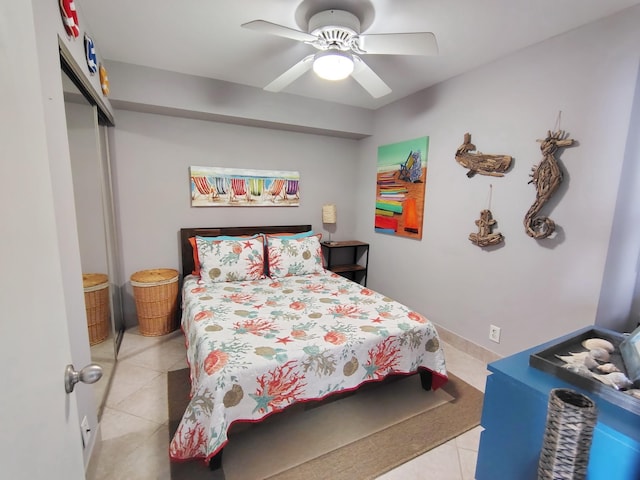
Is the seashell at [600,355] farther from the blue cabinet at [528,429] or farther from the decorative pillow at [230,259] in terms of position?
the decorative pillow at [230,259]

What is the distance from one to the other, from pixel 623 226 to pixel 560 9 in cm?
128

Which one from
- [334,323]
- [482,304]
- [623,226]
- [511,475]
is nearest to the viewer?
[511,475]

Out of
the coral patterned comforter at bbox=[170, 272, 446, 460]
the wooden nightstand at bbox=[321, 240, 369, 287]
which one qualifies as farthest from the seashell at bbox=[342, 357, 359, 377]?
the wooden nightstand at bbox=[321, 240, 369, 287]

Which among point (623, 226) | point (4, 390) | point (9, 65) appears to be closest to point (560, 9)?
point (623, 226)

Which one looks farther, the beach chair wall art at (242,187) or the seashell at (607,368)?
the beach chair wall art at (242,187)

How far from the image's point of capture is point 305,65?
191 centimetres

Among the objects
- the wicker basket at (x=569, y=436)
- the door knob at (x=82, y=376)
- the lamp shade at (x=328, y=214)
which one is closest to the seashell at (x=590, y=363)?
the wicker basket at (x=569, y=436)

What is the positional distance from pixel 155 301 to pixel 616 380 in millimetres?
3033

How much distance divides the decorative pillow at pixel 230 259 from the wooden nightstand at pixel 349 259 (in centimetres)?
101

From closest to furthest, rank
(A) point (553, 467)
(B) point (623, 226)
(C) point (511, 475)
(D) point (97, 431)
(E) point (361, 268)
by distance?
(A) point (553, 467) < (C) point (511, 475) < (D) point (97, 431) < (B) point (623, 226) < (E) point (361, 268)

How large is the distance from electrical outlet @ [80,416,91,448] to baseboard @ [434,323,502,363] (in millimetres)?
2671

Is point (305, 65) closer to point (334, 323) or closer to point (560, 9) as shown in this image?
point (560, 9)

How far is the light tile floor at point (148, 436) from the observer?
1511mm

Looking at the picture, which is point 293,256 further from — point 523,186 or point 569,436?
point 569,436
